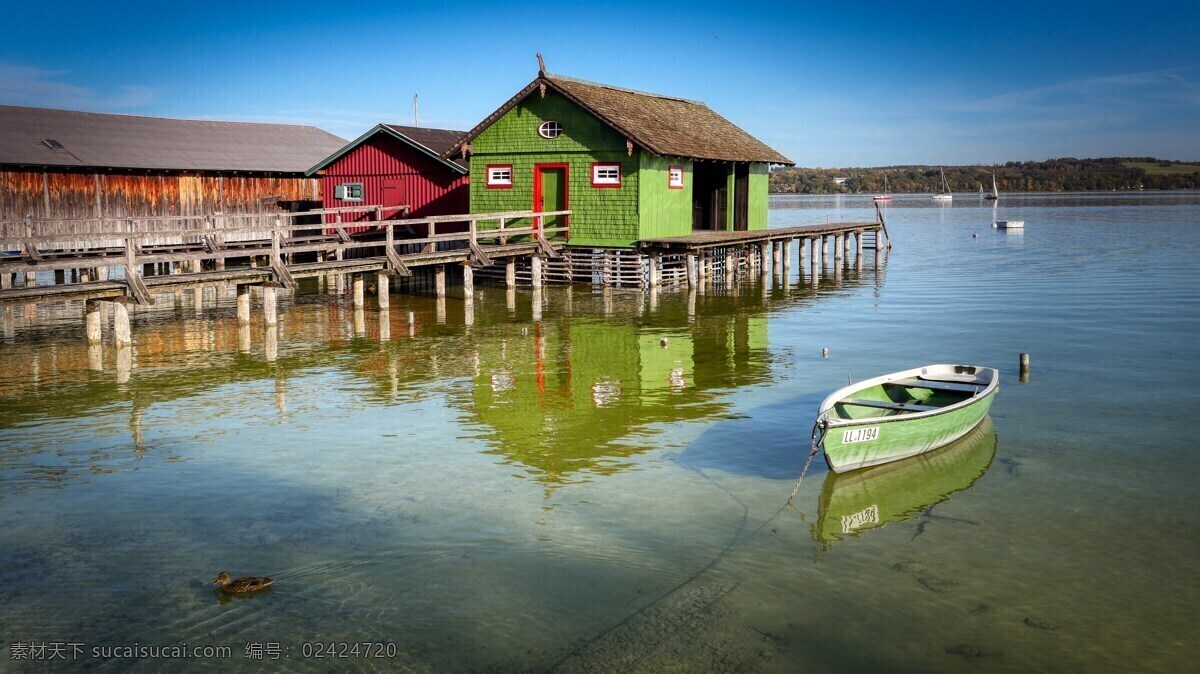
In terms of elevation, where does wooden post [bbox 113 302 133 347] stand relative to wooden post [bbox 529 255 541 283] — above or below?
below

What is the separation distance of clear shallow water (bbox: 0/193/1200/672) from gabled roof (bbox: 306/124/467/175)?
1342cm

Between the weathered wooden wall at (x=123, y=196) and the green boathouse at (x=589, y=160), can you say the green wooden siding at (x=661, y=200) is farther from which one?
the weathered wooden wall at (x=123, y=196)

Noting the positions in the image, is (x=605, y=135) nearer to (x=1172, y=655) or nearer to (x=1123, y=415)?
(x=1123, y=415)

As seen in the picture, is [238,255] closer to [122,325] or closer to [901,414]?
[122,325]

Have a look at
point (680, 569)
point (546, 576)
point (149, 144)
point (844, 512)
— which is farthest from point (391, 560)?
point (149, 144)

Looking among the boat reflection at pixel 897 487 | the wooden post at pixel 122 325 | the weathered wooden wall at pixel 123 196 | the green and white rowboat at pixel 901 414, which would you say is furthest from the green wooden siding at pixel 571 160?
the boat reflection at pixel 897 487

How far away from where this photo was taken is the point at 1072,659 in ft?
28.0

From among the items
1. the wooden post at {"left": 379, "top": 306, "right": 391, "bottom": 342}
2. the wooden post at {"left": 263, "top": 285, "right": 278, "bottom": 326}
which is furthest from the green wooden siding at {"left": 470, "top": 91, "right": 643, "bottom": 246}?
the wooden post at {"left": 263, "top": 285, "right": 278, "bottom": 326}

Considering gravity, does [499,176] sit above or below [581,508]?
above

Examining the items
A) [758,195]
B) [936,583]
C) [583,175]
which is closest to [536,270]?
[583,175]

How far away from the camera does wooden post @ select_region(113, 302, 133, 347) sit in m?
22.1

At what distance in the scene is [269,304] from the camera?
2533 centimetres

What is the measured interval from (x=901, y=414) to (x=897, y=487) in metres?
1.58

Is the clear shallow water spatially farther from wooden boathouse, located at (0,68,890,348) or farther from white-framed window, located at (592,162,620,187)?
white-framed window, located at (592,162,620,187)
